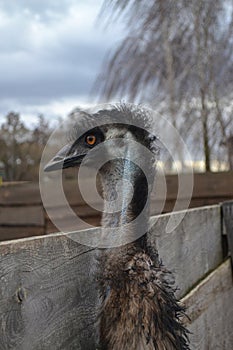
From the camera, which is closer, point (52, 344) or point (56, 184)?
point (52, 344)

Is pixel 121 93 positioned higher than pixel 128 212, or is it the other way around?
pixel 121 93

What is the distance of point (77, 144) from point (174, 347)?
51 centimetres

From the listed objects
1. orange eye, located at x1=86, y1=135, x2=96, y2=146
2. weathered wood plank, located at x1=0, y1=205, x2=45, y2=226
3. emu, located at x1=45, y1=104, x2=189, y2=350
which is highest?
weathered wood plank, located at x1=0, y1=205, x2=45, y2=226

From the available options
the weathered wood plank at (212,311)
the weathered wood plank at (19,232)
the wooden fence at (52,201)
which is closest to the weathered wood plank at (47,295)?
the weathered wood plank at (212,311)

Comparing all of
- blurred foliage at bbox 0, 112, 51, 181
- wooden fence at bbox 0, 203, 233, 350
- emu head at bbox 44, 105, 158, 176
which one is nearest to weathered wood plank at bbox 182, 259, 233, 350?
wooden fence at bbox 0, 203, 233, 350

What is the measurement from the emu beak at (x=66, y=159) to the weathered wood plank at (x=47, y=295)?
21 centimetres

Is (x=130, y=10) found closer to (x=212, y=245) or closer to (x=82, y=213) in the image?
(x=212, y=245)

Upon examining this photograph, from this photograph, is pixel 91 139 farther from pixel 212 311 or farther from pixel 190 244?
pixel 212 311

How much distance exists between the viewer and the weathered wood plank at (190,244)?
1833mm

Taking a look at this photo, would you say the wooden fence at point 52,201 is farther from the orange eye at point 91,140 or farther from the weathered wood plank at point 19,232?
the orange eye at point 91,140

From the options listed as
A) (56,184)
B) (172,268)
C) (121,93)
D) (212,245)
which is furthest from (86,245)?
(56,184)

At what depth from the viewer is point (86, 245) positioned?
137cm

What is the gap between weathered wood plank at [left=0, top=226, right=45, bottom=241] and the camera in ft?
15.0

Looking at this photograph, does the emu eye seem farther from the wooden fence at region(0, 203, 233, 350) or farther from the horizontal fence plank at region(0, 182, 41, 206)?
the horizontal fence plank at region(0, 182, 41, 206)
